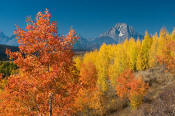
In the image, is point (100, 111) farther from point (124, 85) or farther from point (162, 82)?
point (162, 82)

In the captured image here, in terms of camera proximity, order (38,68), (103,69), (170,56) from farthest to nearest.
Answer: (103,69) < (170,56) < (38,68)

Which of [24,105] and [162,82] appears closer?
[24,105]

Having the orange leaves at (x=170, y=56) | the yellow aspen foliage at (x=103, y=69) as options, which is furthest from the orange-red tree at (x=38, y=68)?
the yellow aspen foliage at (x=103, y=69)

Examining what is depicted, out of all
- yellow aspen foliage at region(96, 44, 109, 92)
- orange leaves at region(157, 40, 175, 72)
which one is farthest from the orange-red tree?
yellow aspen foliage at region(96, 44, 109, 92)

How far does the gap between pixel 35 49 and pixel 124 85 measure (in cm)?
4368

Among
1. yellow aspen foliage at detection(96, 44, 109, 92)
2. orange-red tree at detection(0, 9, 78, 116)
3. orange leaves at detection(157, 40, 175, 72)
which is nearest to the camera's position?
orange-red tree at detection(0, 9, 78, 116)

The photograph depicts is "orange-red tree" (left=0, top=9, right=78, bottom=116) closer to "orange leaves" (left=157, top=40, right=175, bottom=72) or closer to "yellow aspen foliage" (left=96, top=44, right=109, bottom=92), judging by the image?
"orange leaves" (left=157, top=40, right=175, bottom=72)

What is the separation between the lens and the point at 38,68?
976 cm

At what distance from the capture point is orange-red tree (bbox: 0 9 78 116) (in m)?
9.55

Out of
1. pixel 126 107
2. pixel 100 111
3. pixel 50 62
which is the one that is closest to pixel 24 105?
pixel 50 62

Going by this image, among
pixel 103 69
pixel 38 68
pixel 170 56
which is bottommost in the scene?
pixel 38 68

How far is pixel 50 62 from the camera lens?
10445 mm

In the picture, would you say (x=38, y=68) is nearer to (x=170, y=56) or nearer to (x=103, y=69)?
(x=170, y=56)

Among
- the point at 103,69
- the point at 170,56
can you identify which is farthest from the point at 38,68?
A: the point at 103,69
